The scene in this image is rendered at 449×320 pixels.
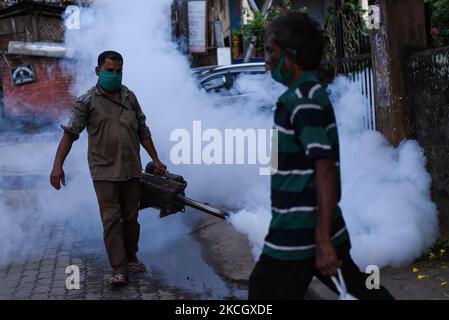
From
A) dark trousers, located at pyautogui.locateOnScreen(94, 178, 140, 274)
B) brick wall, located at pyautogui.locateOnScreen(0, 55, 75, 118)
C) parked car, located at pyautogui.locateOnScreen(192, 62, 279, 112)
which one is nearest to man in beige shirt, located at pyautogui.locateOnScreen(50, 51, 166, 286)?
dark trousers, located at pyautogui.locateOnScreen(94, 178, 140, 274)

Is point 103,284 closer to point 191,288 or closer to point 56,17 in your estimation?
point 191,288

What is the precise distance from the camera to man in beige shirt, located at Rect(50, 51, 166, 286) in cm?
511

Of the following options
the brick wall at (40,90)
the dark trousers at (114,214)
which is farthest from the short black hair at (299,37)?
the brick wall at (40,90)

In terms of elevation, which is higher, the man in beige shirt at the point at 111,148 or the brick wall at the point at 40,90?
the brick wall at the point at 40,90

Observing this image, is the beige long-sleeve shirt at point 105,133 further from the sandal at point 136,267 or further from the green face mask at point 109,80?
the sandal at point 136,267

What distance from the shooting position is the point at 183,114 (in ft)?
27.4

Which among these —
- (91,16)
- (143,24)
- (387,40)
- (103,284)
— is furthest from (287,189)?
(91,16)

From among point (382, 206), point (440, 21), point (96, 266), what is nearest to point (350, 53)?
A: point (440, 21)

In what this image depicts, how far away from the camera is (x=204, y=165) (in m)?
8.13

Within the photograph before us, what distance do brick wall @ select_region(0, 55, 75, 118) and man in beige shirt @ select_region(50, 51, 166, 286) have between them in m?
13.2

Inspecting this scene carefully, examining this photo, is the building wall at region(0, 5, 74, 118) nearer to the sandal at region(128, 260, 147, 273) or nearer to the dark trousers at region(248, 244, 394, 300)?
the sandal at region(128, 260, 147, 273)

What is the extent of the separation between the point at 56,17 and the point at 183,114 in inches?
489

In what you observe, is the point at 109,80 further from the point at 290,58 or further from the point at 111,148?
the point at 290,58

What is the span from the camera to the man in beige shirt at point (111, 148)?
511 cm
